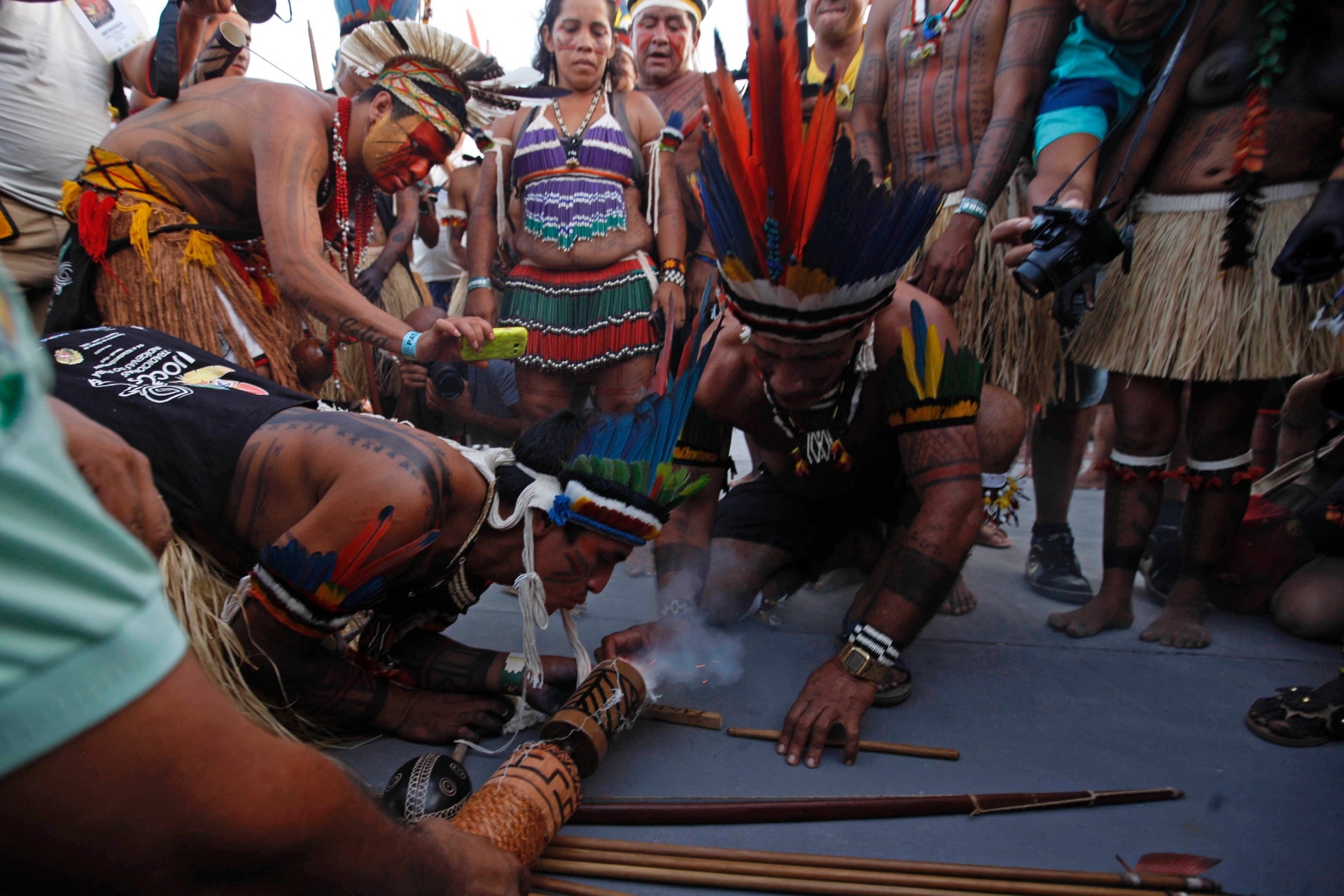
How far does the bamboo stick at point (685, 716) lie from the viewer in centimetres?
202

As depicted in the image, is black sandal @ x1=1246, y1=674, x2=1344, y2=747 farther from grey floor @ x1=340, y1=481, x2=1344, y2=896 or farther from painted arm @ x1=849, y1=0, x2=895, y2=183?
painted arm @ x1=849, y1=0, x2=895, y2=183

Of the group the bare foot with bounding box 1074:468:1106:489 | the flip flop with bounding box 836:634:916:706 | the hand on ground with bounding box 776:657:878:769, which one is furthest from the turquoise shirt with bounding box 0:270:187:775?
the bare foot with bounding box 1074:468:1106:489

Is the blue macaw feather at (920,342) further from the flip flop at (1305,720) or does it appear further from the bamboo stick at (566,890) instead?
the bamboo stick at (566,890)

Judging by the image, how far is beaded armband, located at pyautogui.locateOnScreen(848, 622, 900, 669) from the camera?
202cm

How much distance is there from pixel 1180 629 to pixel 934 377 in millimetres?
1384

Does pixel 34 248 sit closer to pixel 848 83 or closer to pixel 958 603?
pixel 848 83

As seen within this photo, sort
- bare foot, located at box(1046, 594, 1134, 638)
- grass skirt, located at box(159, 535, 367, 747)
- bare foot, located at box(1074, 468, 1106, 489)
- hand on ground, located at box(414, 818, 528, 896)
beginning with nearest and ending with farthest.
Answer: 1. hand on ground, located at box(414, 818, 528, 896)
2. grass skirt, located at box(159, 535, 367, 747)
3. bare foot, located at box(1046, 594, 1134, 638)
4. bare foot, located at box(1074, 468, 1106, 489)

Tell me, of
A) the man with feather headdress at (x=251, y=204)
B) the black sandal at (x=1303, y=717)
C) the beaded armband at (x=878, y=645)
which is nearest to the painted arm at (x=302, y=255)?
the man with feather headdress at (x=251, y=204)

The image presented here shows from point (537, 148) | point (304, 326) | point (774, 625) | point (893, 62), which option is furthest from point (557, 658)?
point (893, 62)

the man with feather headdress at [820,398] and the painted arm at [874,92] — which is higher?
the painted arm at [874,92]

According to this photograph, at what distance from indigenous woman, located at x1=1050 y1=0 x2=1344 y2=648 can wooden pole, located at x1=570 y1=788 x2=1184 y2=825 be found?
1.12m

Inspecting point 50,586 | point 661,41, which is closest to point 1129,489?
point 50,586

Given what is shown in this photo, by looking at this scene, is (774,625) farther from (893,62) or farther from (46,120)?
(46,120)

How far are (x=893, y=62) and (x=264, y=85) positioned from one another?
231cm
